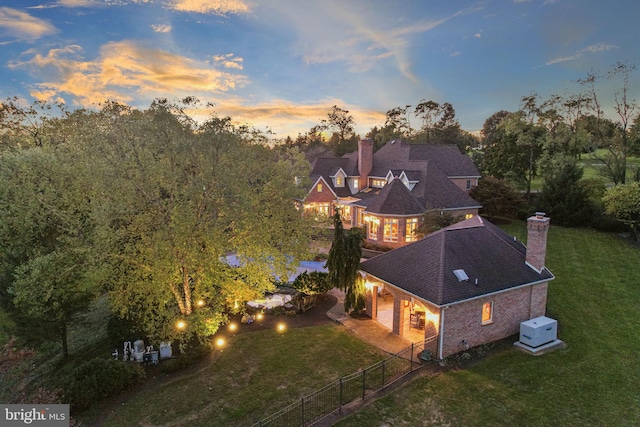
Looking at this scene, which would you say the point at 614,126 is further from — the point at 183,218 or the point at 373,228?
the point at 183,218

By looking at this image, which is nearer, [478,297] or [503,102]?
[478,297]

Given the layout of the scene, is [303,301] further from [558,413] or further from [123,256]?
[558,413]

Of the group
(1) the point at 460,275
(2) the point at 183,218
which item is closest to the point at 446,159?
(1) the point at 460,275

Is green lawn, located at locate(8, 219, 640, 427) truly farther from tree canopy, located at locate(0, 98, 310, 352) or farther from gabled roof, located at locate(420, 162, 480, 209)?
gabled roof, located at locate(420, 162, 480, 209)

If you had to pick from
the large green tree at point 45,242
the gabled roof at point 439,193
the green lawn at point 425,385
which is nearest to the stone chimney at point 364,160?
the gabled roof at point 439,193

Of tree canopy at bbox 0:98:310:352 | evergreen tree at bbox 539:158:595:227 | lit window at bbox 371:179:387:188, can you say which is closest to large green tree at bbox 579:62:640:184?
evergreen tree at bbox 539:158:595:227

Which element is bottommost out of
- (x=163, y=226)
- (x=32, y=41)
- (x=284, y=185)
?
(x=163, y=226)

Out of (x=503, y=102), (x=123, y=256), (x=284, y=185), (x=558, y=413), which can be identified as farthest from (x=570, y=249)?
(x=123, y=256)
